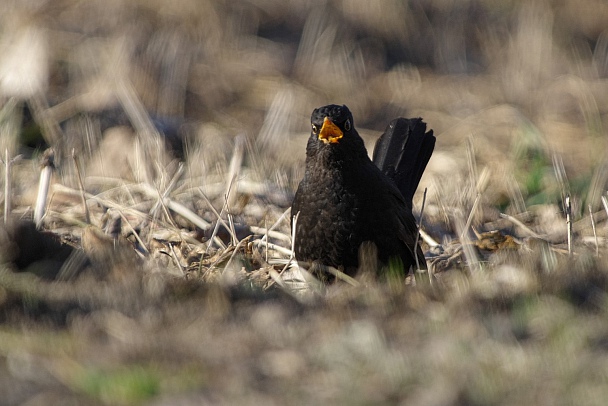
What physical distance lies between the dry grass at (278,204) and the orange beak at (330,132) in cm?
62

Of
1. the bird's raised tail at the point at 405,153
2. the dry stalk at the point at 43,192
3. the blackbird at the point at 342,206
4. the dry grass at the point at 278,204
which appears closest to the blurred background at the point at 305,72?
the dry grass at the point at 278,204

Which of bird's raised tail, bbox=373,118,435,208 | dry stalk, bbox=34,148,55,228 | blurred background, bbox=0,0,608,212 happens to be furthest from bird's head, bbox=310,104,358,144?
blurred background, bbox=0,0,608,212

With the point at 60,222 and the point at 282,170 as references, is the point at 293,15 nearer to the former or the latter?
the point at 282,170

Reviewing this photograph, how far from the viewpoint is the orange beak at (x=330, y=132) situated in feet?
13.8

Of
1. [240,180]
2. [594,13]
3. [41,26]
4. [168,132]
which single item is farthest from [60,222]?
[594,13]

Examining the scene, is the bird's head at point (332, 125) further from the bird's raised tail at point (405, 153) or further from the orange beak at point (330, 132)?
the bird's raised tail at point (405, 153)

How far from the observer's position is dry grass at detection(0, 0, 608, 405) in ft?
7.89

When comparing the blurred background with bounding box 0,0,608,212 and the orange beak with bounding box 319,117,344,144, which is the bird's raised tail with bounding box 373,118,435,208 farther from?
the blurred background with bounding box 0,0,608,212

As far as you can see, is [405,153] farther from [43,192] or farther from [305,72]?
[305,72]

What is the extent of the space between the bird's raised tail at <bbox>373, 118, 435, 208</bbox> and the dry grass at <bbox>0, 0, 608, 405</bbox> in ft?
1.06

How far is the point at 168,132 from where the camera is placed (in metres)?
7.14

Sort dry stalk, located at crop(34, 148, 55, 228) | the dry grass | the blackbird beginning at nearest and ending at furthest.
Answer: the dry grass → the blackbird → dry stalk, located at crop(34, 148, 55, 228)

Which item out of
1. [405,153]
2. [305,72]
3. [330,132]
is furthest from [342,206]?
[305,72]

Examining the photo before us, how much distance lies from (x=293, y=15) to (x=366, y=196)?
636cm
